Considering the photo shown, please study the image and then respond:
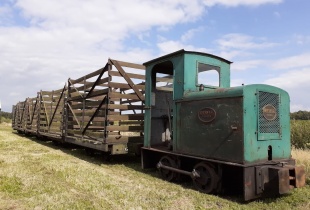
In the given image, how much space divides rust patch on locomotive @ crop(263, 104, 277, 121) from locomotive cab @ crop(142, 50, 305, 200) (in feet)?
0.06

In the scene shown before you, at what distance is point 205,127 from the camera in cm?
570

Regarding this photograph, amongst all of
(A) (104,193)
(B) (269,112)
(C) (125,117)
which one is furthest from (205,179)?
(C) (125,117)

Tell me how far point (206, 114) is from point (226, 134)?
2.08ft

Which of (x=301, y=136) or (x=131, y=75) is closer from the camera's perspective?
(x=131, y=75)

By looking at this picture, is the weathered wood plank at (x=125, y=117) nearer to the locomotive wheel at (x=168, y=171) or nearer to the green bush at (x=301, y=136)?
the locomotive wheel at (x=168, y=171)

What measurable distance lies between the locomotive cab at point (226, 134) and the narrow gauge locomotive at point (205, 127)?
0.06 feet

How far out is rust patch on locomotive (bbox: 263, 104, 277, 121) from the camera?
5.33 metres

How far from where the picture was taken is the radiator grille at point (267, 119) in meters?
5.27

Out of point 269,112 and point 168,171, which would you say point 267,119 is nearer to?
point 269,112

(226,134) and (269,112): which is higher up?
(269,112)

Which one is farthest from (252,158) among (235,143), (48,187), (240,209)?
(48,187)

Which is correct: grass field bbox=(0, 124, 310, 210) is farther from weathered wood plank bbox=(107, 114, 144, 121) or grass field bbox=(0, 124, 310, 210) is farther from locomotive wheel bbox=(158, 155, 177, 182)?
weathered wood plank bbox=(107, 114, 144, 121)

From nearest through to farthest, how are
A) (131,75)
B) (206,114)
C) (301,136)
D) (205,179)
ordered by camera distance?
1. (205,179)
2. (206,114)
3. (131,75)
4. (301,136)

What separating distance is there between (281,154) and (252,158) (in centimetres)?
96
